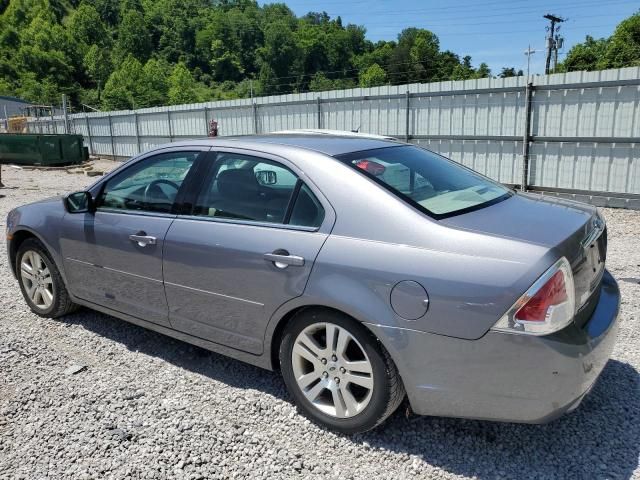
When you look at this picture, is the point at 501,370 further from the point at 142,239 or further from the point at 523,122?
the point at 523,122

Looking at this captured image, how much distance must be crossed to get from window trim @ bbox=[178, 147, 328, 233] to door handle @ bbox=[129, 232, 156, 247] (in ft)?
0.85

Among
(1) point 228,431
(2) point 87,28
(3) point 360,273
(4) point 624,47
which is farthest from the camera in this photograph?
(2) point 87,28

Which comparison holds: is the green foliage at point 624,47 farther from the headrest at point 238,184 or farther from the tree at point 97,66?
the tree at point 97,66

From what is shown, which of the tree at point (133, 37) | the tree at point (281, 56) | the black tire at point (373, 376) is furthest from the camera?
the tree at point (133, 37)

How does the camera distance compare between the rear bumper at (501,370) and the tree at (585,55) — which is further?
the tree at (585,55)

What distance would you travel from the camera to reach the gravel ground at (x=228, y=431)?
247 centimetres

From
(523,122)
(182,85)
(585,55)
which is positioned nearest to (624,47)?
(585,55)

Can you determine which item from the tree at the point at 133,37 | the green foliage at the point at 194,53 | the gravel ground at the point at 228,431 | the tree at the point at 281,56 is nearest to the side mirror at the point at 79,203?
the gravel ground at the point at 228,431

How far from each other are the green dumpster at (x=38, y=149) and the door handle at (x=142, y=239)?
20109 millimetres

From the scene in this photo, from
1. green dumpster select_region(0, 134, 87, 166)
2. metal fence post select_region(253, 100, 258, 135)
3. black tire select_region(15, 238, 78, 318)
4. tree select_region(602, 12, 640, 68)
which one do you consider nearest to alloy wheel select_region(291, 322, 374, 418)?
black tire select_region(15, 238, 78, 318)

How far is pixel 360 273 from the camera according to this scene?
2.43 meters

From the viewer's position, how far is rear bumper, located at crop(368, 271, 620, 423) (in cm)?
212

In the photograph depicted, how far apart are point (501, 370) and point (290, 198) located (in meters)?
1.40

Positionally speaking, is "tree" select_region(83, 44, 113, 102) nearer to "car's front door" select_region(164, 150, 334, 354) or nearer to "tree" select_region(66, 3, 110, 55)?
"tree" select_region(66, 3, 110, 55)
